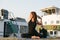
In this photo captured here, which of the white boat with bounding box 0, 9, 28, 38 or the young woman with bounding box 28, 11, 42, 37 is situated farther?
the white boat with bounding box 0, 9, 28, 38

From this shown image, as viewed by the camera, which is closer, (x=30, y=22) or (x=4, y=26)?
(x=30, y=22)

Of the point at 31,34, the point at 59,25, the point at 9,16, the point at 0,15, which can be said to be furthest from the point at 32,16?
the point at 59,25

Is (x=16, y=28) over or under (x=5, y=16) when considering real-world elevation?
under

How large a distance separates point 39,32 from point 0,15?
139 cm

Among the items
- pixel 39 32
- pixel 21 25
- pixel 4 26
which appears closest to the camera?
pixel 39 32

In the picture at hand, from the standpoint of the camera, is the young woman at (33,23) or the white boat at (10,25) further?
the white boat at (10,25)

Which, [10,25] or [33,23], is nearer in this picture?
[33,23]

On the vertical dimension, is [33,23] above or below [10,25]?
above

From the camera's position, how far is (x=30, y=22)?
2.72 metres

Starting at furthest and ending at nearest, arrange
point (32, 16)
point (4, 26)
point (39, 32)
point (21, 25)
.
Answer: point (21, 25)
point (4, 26)
point (39, 32)
point (32, 16)

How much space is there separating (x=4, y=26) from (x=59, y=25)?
304 centimetres

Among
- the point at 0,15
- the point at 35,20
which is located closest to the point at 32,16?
the point at 35,20

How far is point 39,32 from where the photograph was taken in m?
2.86

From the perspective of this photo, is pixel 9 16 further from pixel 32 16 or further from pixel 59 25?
pixel 59 25
